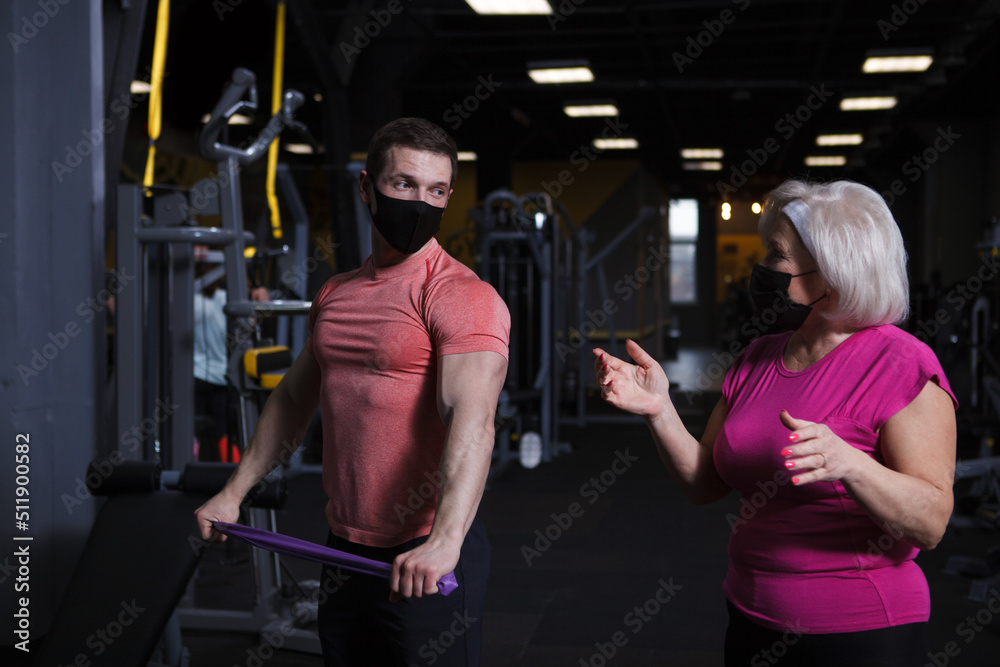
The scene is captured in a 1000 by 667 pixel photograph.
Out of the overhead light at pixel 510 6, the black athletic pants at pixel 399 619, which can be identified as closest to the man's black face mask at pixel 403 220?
the black athletic pants at pixel 399 619

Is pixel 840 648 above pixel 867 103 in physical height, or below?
below

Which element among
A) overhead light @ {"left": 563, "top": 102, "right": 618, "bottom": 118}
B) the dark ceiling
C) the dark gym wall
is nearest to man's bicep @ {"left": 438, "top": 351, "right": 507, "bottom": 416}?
the dark gym wall

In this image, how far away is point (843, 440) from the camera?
122cm

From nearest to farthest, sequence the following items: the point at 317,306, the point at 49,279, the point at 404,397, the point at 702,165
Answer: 1. the point at 404,397
2. the point at 317,306
3. the point at 49,279
4. the point at 702,165

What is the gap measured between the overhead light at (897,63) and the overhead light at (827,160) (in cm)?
695

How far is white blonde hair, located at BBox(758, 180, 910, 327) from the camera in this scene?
131 centimetres

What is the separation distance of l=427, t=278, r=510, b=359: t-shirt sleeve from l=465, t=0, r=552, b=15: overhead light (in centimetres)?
636

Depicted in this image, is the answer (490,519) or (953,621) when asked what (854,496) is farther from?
(490,519)

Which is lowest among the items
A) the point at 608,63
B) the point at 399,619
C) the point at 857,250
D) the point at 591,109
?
the point at 399,619

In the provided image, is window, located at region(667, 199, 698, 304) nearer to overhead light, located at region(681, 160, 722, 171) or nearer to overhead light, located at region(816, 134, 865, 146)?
overhead light, located at region(681, 160, 722, 171)

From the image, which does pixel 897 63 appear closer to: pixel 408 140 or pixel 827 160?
pixel 827 160

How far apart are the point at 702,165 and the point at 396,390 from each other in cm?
1710

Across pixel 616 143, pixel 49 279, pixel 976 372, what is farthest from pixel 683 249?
pixel 49 279

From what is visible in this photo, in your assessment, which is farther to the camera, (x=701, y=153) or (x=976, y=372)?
(x=701, y=153)
